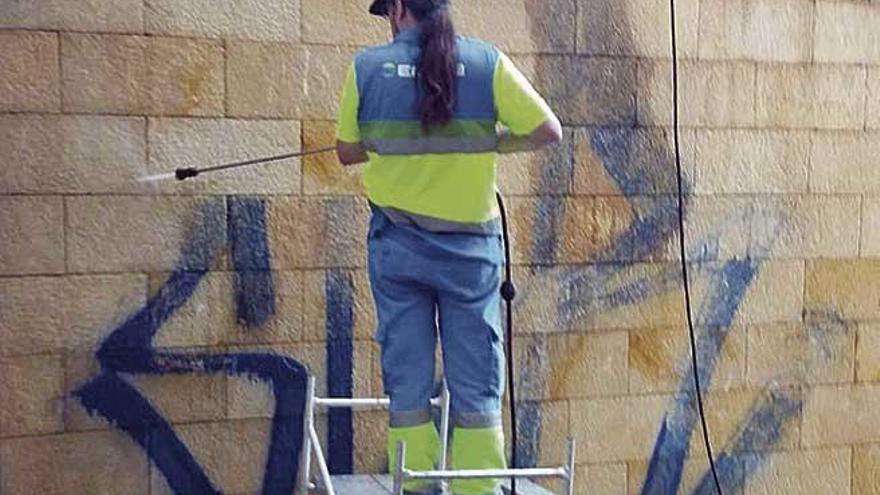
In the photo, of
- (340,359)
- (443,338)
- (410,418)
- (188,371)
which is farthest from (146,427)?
(443,338)

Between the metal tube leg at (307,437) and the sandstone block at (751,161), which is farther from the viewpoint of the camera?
the sandstone block at (751,161)

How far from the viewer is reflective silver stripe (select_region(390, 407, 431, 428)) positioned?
370 centimetres

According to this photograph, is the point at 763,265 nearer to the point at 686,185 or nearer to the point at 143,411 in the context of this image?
the point at 686,185

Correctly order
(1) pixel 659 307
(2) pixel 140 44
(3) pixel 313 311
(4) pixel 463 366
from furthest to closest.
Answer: (1) pixel 659 307, (3) pixel 313 311, (2) pixel 140 44, (4) pixel 463 366

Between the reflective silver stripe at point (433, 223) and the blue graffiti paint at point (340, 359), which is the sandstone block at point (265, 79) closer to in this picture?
the blue graffiti paint at point (340, 359)

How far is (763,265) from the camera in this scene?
17.7ft

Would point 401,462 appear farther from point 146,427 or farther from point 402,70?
point 146,427

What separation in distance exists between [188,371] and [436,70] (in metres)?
1.60

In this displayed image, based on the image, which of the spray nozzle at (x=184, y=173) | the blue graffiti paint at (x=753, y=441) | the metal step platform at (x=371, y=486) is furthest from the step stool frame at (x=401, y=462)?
the blue graffiti paint at (x=753, y=441)

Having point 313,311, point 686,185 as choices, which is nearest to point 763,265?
point 686,185

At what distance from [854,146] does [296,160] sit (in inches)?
97.3

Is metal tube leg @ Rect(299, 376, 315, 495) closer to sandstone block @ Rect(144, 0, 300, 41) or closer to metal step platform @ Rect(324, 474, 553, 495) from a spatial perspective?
metal step platform @ Rect(324, 474, 553, 495)

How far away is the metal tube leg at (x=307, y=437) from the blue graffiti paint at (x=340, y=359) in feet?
0.79

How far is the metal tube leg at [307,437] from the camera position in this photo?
4305 millimetres
